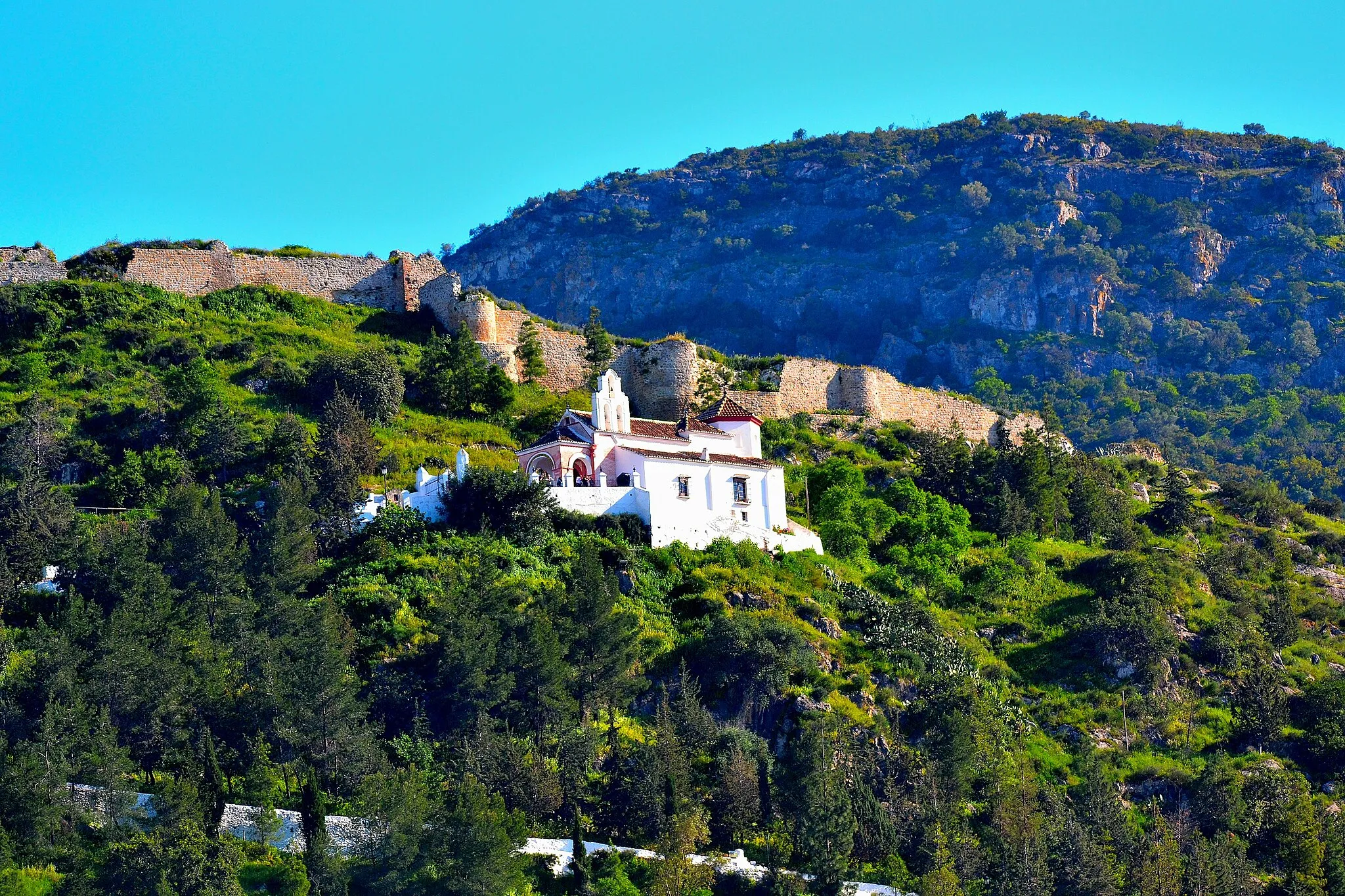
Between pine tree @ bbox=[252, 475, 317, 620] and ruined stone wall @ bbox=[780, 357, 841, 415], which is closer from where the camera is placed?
pine tree @ bbox=[252, 475, 317, 620]

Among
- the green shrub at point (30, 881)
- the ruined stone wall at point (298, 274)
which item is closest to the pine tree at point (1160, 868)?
the green shrub at point (30, 881)

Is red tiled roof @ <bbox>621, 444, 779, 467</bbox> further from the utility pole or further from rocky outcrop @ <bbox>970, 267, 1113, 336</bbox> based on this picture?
rocky outcrop @ <bbox>970, 267, 1113, 336</bbox>

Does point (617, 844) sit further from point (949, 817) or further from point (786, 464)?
point (786, 464)

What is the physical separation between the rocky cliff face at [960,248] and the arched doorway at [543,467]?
77884mm

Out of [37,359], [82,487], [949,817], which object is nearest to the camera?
[949,817]

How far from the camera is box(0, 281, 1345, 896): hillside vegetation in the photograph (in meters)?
38.7

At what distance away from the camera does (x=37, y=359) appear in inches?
2495

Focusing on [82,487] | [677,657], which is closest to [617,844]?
[677,657]

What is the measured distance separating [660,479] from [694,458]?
174cm

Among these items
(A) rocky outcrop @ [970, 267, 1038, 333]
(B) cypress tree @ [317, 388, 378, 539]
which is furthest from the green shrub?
(A) rocky outcrop @ [970, 267, 1038, 333]

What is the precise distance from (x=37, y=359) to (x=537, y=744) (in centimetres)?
3104

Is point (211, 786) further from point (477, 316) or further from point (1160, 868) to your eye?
point (477, 316)

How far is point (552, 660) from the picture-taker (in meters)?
43.0

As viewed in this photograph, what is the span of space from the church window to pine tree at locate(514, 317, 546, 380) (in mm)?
16054
